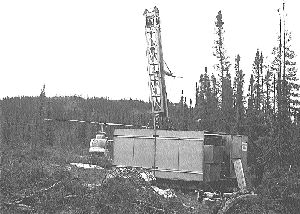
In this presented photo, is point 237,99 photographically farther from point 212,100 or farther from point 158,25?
point 158,25

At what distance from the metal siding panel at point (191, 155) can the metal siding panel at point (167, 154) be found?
0.21m

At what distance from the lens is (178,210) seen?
1213 cm

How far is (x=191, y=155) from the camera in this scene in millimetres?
15750

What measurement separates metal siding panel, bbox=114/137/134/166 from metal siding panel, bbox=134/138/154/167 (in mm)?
235

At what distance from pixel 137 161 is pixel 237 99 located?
30.2 m

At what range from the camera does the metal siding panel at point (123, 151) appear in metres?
17.1

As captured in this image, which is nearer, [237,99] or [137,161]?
[137,161]

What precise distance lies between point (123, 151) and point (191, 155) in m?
2.95

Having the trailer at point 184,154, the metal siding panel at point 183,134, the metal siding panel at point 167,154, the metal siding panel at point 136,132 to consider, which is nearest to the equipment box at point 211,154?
the trailer at point 184,154

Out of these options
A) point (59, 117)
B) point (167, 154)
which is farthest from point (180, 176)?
point (59, 117)

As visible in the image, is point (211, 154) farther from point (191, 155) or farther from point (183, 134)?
point (183, 134)

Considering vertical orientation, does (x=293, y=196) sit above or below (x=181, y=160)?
below

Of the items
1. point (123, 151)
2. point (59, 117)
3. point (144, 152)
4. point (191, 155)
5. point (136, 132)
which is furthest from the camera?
point (59, 117)

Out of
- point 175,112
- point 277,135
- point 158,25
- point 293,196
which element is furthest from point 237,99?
point 293,196
